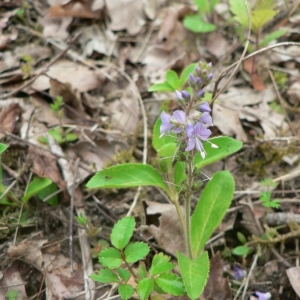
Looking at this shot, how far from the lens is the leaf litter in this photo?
108 inches

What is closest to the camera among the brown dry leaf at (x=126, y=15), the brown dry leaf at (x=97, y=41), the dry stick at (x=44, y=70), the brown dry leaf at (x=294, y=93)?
the dry stick at (x=44, y=70)

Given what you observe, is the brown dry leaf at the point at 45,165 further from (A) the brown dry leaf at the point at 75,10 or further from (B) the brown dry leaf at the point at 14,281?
(A) the brown dry leaf at the point at 75,10

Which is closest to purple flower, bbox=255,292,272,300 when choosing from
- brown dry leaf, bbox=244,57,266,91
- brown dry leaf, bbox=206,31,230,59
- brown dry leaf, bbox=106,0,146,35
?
brown dry leaf, bbox=244,57,266,91

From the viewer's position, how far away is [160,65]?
13.7 feet

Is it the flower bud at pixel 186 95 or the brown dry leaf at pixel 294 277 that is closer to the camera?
the flower bud at pixel 186 95

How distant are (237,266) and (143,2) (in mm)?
3104

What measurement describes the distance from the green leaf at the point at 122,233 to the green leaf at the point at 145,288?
208mm

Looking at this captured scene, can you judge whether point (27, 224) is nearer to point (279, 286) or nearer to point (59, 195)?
point (59, 195)

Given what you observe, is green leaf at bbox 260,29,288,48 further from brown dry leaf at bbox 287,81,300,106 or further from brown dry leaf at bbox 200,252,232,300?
brown dry leaf at bbox 200,252,232,300

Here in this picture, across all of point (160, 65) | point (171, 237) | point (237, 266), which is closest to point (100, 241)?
point (171, 237)

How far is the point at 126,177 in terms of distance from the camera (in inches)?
96.3

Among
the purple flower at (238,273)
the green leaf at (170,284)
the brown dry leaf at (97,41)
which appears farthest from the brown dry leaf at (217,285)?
the brown dry leaf at (97,41)

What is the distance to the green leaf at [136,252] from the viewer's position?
2210 mm

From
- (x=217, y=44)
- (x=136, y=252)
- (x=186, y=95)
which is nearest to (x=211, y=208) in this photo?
(x=136, y=252)
